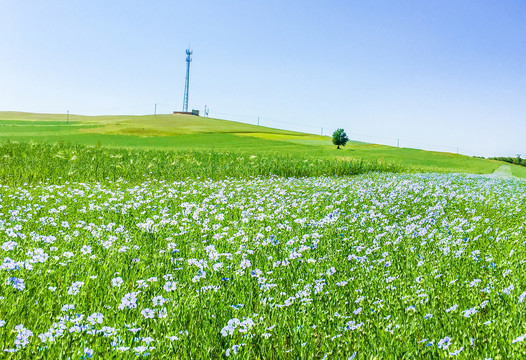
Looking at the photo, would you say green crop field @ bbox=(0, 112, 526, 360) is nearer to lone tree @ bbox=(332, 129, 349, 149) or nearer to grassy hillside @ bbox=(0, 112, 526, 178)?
grassy hillside @ bbox=(0, 112, 526, 178)

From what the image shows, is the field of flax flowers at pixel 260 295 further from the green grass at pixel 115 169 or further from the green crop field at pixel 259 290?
the green grass at pixel 115 169

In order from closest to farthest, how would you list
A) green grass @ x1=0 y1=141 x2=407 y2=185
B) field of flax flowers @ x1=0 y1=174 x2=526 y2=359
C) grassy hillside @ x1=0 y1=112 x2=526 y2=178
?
field of flax flowers @ x1=0 y1=174 x2=526 y2=359
green grass @ x1=0 y1=141 x2=407 y2=185
grassy hillside @ x1=0 y1=112 x2=526 y2=178

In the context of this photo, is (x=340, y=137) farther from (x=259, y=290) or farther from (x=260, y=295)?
(x=260, y=295)

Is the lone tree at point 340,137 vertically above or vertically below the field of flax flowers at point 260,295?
above

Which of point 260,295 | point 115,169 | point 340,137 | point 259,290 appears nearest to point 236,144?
point 340,137

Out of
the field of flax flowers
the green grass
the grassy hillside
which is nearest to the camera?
the field of flax flowers

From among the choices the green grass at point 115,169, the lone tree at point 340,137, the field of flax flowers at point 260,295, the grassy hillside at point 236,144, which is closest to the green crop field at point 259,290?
the field of flax flowers at point 260,295

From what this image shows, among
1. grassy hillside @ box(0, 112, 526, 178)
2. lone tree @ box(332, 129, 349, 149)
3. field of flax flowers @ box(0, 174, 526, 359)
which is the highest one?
lone tree @ box(332, 129, 349, 149)

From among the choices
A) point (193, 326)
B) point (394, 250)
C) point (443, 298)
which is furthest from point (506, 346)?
point (394, 250)

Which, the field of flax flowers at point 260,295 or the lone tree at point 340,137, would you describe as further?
the lone tree at point 340,137

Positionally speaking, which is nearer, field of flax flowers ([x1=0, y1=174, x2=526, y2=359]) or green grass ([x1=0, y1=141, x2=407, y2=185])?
field of flax flowers ([x1=0, y1=174, x2=526, y2=359])

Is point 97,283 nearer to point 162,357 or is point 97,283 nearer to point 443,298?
point 162,357

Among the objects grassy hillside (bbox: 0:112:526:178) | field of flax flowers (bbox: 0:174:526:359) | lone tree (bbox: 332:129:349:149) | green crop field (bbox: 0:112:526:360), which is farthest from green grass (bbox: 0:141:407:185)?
lone tree (bbox: 332:129:349:149)

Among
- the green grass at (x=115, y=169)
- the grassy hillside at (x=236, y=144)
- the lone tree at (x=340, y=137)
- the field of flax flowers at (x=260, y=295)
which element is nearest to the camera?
the field of flax flowers at (x=260, y=295)
